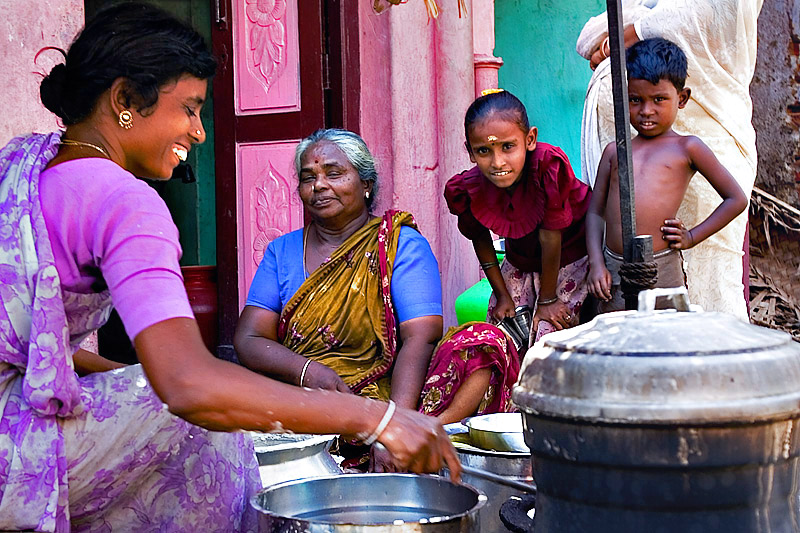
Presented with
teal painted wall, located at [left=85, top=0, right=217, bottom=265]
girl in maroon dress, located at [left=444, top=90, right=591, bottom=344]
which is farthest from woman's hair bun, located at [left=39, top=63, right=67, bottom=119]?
teal painted wall, located at [left=85, top=0, right=217, bottom=265]

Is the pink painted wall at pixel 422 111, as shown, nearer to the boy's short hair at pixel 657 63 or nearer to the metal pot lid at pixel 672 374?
the boy's short hair at pixel 657 63

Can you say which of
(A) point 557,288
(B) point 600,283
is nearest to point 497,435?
(B) point 600,283

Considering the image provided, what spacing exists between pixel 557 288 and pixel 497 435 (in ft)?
5.07

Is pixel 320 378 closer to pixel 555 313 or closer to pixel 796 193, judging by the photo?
pixel 555 313

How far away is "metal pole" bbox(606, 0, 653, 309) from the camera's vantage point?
2.28 meters

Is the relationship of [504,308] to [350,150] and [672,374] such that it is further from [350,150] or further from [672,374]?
[672,374]

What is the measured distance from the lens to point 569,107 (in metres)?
7.02

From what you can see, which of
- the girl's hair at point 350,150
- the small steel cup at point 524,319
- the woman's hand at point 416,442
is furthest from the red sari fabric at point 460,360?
the woman's hand at point 416,442

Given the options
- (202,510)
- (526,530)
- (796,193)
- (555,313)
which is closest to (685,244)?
(555,313)

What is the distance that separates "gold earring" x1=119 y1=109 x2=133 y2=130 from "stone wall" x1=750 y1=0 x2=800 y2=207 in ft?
18.1

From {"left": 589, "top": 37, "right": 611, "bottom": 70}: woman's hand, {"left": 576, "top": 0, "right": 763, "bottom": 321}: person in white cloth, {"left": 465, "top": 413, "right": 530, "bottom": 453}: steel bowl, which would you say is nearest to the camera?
{"left": 465, "top": 413, "right": 530, "bottom": 453}: steel bowl

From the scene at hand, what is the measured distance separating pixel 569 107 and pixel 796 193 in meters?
1.68

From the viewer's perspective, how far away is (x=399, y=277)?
3.55m

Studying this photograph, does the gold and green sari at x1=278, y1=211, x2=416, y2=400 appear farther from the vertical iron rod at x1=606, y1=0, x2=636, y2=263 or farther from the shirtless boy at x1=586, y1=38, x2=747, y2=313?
the vertical iron rod at x1=606, y1=0, x2=636, y2=263
